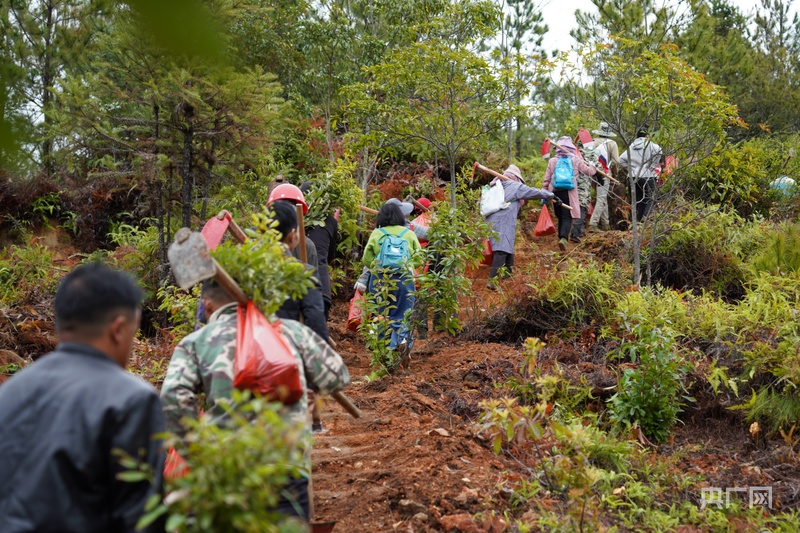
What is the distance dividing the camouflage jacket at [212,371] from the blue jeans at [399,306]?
4543 mm

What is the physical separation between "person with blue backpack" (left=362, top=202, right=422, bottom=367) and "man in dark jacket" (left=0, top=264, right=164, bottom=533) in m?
5.83

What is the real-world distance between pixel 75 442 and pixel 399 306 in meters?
6.41

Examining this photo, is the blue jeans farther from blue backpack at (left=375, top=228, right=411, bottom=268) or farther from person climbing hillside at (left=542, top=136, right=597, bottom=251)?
person climbing hillside at (left=542, top=136, right=597, bottom=251)

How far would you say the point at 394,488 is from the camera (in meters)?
5.44

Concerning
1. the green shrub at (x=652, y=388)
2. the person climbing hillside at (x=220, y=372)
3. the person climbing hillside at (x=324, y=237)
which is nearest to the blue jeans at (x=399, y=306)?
the person climbing hillside at (x=324, y=237)

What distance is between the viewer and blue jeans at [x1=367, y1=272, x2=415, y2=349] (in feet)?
28.1

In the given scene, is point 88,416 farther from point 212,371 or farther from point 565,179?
point 565,179

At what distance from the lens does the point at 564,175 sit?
12.9 metres

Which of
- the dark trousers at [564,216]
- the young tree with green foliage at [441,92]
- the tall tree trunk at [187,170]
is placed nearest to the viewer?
the tall tree trunk at [187,170]

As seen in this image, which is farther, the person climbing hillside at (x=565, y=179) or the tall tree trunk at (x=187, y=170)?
the person climbing hillside at (x=565, y=179)

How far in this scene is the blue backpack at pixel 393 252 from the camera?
8.64m

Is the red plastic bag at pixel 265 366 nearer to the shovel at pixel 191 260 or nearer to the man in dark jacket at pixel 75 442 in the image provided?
the shovel at pixel 191 260

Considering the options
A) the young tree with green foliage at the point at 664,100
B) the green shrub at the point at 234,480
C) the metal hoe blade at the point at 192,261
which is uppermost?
the young tree with green foliage at the point at 664,100

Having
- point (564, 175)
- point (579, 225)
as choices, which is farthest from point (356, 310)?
point (579, 225)
